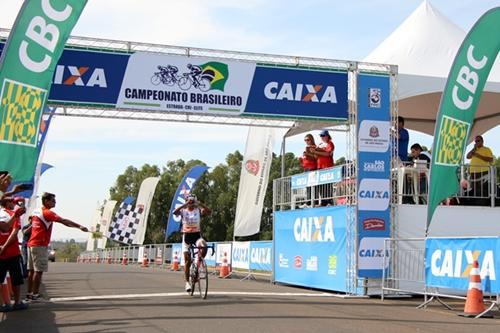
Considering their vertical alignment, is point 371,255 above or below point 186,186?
below

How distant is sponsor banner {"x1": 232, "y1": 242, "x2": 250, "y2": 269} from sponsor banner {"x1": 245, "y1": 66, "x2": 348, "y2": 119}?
27.6 feet

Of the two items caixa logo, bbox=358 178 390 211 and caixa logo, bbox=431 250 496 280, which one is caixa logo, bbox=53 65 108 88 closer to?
caixa logo, bbox=358 178 390 211

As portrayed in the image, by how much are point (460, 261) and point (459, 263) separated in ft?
0.13

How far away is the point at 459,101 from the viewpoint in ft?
42.7

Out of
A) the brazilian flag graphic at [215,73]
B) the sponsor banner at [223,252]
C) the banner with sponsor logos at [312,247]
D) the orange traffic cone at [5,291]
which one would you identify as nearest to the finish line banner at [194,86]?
the brazilian flag graphic at [215,73]

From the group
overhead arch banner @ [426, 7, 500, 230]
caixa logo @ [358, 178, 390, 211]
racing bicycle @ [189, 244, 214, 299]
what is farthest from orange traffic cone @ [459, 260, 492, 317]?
racing bicycle @ [189, 244, 214, 299]

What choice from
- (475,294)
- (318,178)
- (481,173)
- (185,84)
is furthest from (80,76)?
(481,173)

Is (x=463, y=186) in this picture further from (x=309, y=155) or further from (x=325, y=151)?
(x=309, y=155)

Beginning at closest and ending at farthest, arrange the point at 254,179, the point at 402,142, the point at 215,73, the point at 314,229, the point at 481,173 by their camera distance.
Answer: the point at 215,73 → the point at 481,173 → the point at 402,142 → the point at 314,229 → the point at 254,179

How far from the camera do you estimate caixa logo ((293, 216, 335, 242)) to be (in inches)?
632

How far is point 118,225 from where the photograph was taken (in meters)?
37.5

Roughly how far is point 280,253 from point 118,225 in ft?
66.5

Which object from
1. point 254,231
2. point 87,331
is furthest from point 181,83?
point 254,231

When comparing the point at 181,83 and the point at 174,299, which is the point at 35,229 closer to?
the point at 174,299
